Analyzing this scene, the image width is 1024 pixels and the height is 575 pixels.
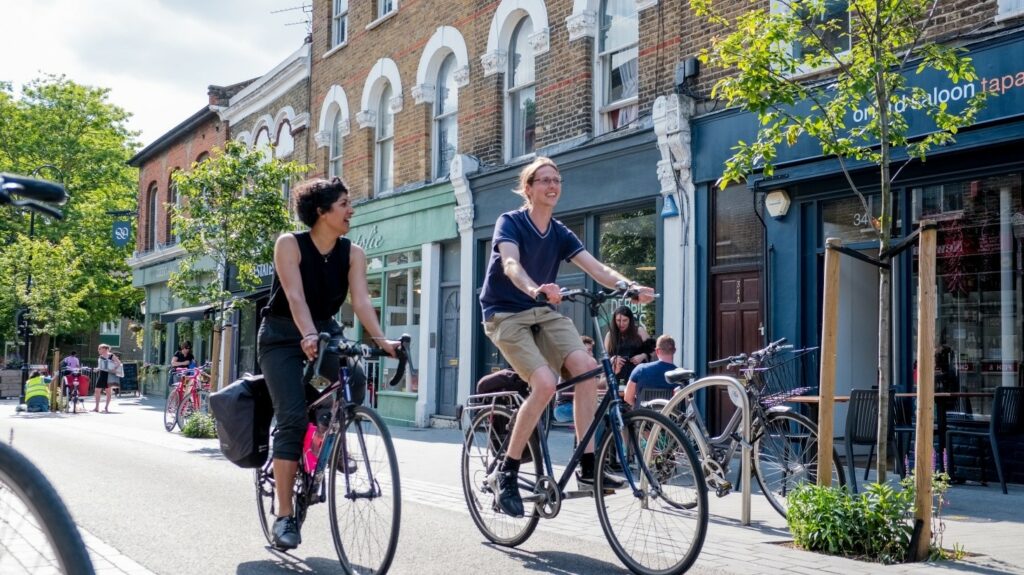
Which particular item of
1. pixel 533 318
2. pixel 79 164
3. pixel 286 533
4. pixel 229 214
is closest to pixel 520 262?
pixel 533 318

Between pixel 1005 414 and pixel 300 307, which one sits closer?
pixel 300 307

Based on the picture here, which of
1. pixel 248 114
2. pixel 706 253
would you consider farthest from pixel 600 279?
pixel 248 114

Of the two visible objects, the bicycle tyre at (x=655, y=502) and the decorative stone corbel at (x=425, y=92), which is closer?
the bicycle tyre at (x=655, y=502)

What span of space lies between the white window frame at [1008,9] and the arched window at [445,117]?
9.83 m

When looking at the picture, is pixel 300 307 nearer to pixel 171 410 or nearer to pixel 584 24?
pixel 584 24

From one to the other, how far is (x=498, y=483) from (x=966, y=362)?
6.34 m

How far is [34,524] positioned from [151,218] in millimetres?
35246

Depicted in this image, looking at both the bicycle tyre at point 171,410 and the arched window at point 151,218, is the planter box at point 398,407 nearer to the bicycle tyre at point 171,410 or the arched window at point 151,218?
the bicycle tyre at point 171,410

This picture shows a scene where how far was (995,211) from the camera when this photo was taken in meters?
9.72

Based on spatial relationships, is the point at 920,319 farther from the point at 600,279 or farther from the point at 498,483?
the point at 498,483

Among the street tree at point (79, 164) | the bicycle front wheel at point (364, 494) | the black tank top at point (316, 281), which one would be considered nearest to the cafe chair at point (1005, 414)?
the black tank top at point (316, 281)

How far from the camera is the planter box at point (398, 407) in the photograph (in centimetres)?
1822

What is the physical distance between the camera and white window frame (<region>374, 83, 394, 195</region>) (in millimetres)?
20016

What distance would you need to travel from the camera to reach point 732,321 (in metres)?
12.1
